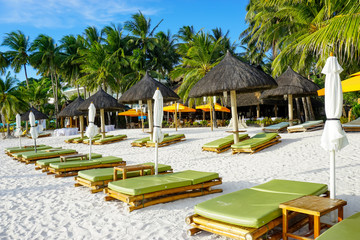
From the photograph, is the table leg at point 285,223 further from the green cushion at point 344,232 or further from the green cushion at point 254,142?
the green cushion at point 254,142

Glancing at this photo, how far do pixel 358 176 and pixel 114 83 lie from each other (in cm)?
2365

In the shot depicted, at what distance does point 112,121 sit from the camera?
30.5m

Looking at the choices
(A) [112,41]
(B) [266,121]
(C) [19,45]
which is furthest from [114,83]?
(B) [266,121]

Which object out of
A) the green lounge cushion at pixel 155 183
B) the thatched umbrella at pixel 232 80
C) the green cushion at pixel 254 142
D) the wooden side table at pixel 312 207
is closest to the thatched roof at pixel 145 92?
the thatched umbrella at pixel 232 80

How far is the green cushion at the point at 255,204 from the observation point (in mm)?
2713

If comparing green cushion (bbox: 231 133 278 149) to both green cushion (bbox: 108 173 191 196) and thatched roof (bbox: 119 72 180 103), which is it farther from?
thatched roof (bbox: 119 72 180 103)

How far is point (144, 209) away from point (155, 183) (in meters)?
0.42

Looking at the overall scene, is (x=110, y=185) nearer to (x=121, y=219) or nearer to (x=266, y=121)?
(x=121, y=219)

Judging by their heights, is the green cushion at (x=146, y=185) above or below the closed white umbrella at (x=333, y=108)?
below

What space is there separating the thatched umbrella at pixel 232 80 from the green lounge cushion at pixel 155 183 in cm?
431

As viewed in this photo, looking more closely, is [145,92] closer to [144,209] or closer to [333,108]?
[144,209]

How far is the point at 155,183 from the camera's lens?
433cm

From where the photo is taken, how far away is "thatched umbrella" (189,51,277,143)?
8.51 metres

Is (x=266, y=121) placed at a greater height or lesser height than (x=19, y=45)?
lesser
